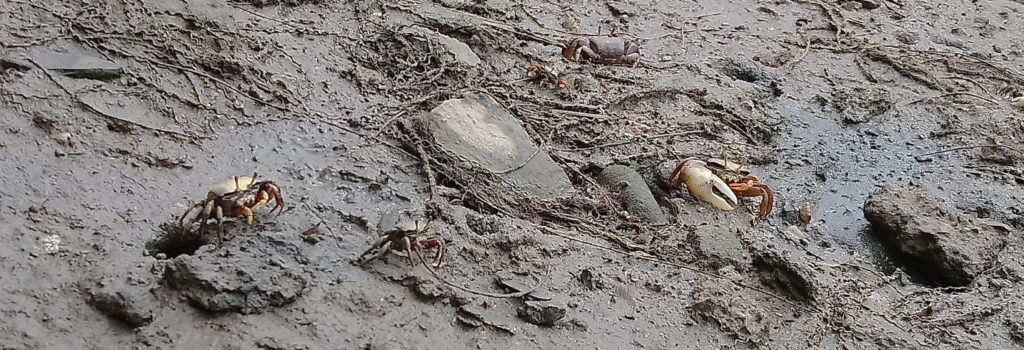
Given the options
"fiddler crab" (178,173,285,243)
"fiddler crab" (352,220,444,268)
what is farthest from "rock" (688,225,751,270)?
"fiddler crab" (178,173,285,243)

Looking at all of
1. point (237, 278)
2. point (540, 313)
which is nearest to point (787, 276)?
point (540, 313)

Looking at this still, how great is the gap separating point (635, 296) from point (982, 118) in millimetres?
3445

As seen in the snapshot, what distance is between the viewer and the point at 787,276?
3664 millimetres

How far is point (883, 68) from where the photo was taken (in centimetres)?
608

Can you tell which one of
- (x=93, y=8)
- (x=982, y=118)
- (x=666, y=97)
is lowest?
(x=982, y=118)

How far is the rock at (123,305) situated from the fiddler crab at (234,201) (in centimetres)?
42

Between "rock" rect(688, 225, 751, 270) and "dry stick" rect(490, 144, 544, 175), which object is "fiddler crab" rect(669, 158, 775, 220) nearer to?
"rock" rect(688, 225, 751, 270)

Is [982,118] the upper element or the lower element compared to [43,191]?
lower

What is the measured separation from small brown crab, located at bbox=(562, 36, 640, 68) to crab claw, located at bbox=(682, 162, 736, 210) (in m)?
1.40

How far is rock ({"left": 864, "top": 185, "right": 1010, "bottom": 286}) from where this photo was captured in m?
4.02

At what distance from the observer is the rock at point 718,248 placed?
3.77m

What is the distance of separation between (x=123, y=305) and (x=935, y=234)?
3.67 metres

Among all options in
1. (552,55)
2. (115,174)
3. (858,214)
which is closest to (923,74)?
(858,214)

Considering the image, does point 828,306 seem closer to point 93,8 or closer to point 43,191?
point 43,191
